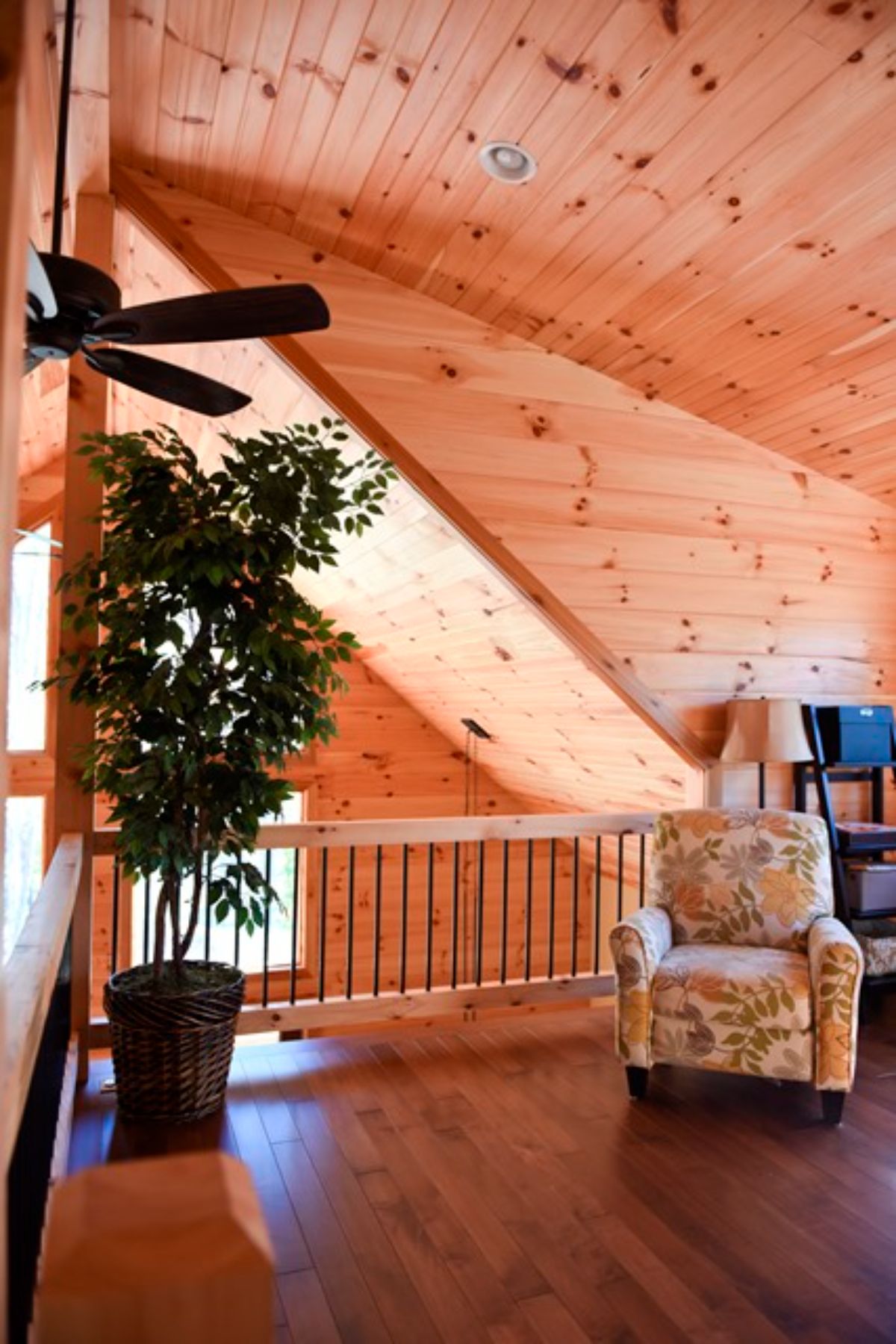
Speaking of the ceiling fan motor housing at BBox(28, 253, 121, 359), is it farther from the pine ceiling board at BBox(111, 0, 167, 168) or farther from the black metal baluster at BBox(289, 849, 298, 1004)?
the black metal baluster at BBox(289, 849, 298, 1004)

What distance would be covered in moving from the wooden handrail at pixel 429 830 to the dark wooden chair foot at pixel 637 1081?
975 mm

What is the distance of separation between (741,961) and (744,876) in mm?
410

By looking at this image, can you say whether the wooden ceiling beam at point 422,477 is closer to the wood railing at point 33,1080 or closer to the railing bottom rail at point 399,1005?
the railing bottom rail at point 399,1005

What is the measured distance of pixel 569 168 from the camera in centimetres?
282

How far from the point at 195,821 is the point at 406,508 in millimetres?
1795

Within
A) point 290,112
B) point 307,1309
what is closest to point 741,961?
point 307,1309

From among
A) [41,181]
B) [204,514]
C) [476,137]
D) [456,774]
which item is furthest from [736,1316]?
[456,774]

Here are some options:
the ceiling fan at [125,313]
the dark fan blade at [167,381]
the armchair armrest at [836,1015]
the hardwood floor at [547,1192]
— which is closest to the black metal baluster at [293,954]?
the hardwood floor at [547,1192]

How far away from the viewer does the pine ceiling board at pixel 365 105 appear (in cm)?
238

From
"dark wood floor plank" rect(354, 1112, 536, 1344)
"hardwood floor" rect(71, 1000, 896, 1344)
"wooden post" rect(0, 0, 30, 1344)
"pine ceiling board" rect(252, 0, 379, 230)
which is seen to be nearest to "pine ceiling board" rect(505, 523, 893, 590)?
"pine ceiling board" rect(252, 0, 379, 230)

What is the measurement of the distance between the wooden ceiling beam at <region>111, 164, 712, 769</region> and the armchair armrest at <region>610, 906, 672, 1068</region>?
1.18m

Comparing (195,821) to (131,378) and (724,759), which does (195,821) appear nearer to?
(131,378)

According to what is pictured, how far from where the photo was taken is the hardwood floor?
2.07 metres

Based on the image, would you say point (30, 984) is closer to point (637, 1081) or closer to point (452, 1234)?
point (452, 1234)
